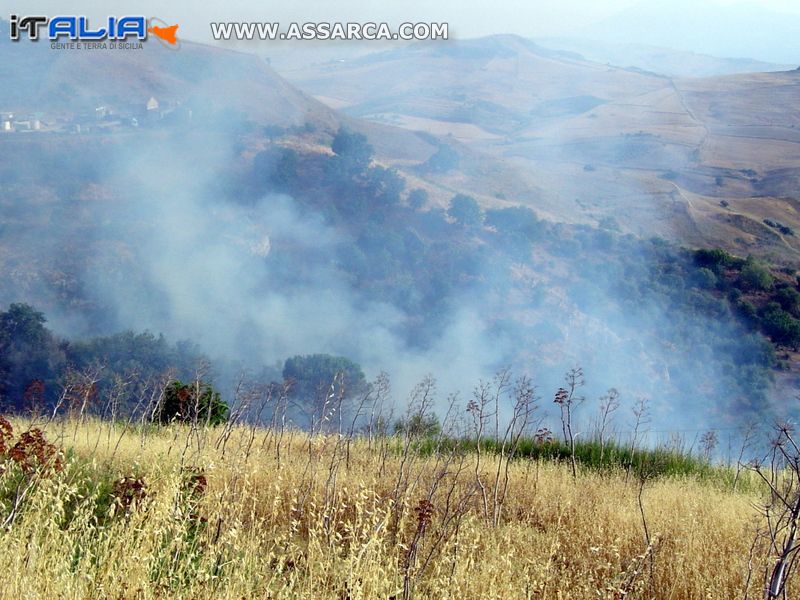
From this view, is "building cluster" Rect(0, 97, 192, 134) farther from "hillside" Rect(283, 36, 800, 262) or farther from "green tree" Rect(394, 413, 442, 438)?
"green tree" Rect(394, 413, 442, 438)

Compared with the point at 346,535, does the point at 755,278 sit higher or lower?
lower

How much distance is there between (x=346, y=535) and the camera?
5.04 meters

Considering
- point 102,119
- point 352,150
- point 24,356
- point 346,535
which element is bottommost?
point 24,356

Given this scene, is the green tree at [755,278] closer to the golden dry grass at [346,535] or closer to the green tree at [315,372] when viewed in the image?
the green tree at [315,372]

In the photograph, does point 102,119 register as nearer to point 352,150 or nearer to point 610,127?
point 352,150

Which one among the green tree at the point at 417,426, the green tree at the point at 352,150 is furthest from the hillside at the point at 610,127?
the green tree at the point at 417,426

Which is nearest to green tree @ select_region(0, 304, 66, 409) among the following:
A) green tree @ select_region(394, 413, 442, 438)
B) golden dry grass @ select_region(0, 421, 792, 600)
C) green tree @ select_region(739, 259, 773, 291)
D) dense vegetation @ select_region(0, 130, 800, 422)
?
dense vegetation @ select_region(0, 130, 800, 422)

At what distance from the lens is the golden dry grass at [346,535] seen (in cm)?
359

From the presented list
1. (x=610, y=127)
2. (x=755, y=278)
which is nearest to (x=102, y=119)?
(x=755, y=278)

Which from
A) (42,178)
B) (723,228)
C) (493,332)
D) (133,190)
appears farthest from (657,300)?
(42,178)

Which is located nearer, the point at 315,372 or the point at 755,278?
the point at 315,372

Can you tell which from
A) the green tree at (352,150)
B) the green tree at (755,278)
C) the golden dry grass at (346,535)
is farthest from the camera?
the green tree at (352,150)

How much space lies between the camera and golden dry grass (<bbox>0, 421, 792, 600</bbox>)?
3.59 metres

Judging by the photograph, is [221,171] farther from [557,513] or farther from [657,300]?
[557,513]
